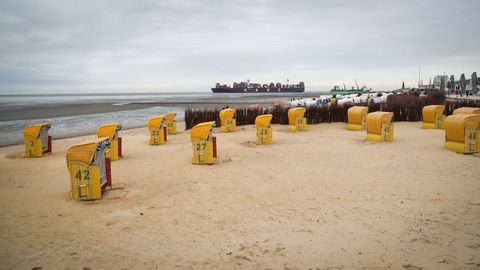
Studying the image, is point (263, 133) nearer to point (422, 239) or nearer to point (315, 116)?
point (315, 116)

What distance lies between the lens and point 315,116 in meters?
17.3

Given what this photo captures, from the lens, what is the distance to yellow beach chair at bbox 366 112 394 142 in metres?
11.4

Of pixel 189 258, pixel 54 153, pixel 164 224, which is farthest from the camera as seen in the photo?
pixel 54 153

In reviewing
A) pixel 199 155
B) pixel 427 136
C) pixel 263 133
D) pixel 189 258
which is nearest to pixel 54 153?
pixel 199 155

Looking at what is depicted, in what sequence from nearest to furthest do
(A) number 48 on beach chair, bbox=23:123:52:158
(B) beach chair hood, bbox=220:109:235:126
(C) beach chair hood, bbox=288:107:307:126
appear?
(A) number 48 on beach chair, bbox=23:123:52:158
(C) beach chair hood, bbox=288:107:307:126
(B) beach chair hood, bbox=220:109:235:126

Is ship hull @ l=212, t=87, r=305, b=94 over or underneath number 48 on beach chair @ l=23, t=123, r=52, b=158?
over

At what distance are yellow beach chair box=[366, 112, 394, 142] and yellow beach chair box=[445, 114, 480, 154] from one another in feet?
6.67

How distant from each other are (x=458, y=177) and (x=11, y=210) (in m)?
8.43

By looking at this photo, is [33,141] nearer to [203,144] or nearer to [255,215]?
[203,144]

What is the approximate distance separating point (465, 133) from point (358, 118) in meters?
5.71

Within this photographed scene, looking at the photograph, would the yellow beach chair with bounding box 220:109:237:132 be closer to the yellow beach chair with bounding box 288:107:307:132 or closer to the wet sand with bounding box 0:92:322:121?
the yellow beach chair with bounding box 288:107:307:132

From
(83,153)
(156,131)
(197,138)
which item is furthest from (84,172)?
(156,131)

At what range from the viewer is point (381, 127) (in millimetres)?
11398

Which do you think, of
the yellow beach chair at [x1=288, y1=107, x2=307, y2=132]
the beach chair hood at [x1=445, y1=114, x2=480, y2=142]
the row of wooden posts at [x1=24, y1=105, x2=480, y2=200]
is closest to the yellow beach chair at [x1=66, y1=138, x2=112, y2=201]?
the row of wooden posts at [x1=24, y1=105, x2=480, y2=200]
